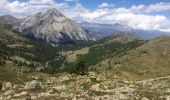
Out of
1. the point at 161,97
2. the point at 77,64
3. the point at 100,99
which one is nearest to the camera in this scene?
the point at 100,99

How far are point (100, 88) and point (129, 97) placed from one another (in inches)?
505

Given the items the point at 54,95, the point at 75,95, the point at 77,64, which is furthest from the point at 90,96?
the point at 77,64

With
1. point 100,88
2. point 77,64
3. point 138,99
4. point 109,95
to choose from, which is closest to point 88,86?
point 100,88

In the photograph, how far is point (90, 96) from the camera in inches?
2322

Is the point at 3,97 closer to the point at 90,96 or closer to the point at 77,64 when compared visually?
the point at 90,96

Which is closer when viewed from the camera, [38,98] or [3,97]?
[38,98]

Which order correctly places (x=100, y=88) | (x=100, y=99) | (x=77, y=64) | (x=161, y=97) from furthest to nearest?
(x=77, y=64)
(x=100, y=88)
(x=161, y=97)
(x=100, y=99)

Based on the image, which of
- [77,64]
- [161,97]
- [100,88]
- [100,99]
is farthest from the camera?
[77,64]

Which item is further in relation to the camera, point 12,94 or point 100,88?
point 100,88

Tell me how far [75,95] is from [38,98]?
653 cm

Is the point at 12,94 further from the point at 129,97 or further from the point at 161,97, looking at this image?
the point at 161,97

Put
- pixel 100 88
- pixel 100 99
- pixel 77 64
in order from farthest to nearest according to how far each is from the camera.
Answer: pixel 77 64 < pixel 100 88 < pixel 100 99

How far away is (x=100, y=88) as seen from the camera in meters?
70.9

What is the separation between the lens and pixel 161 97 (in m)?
59.9
